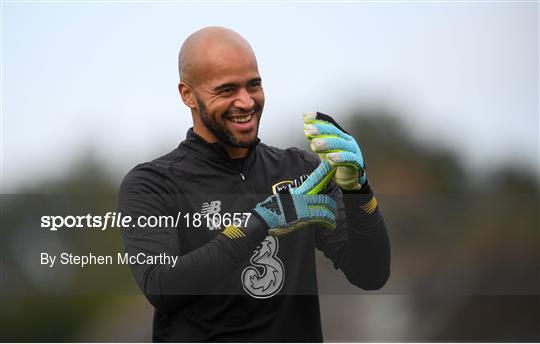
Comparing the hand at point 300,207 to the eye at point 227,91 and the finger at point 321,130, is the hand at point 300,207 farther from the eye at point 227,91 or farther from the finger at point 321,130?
the eye at point 227,91

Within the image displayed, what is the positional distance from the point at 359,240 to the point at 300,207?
0.27m

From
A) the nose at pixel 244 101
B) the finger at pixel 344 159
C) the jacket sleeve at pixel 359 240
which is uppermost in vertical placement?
the nose at pixel 244 101

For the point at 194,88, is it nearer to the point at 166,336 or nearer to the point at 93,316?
the point at 166,336

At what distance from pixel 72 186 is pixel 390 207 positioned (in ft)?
7.94

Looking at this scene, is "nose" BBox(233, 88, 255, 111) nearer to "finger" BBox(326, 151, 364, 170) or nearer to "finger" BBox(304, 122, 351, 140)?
"finger" BBox(304, 122, 351, 140)

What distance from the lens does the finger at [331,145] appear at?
2.66 m

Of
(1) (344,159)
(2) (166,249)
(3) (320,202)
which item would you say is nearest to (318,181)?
(3) (320,202)

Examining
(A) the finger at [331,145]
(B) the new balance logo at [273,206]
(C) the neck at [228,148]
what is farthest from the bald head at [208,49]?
(B) the new balance logo at [273,206]

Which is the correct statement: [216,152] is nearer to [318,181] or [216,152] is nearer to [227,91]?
[227,91]

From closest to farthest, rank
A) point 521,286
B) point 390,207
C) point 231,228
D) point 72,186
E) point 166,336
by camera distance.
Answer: point 231,228
point 166,336
point 390,207
point 521,286
point 72,186

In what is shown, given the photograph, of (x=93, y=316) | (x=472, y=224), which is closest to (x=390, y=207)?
(x=472, y=224)

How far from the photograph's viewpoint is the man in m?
2.63

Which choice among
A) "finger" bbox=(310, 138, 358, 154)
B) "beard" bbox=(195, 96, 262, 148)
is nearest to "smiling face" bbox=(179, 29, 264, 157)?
"beard" bbox=(195, 96, 262, 148)

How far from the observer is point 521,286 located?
4531 mm
